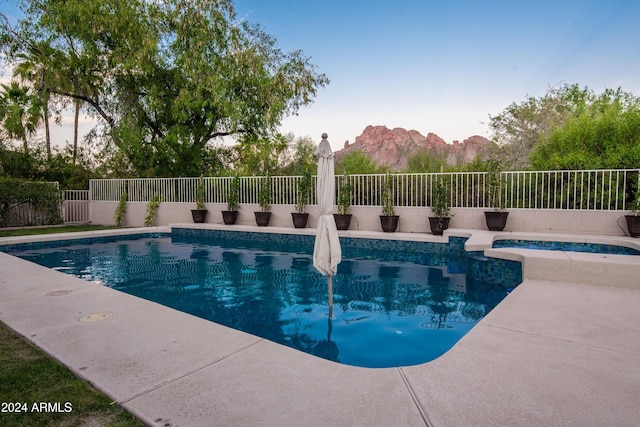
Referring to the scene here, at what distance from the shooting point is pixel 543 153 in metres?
13.3

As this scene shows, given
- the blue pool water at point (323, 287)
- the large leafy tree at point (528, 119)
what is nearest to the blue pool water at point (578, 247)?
the blue pool water at point (323, 287)

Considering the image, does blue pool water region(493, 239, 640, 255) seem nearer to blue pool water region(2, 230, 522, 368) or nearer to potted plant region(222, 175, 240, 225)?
blue pool water region(2, 230, 522, 368)

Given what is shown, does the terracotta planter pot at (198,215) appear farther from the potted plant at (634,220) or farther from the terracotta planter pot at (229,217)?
the potted plant at (634,220)

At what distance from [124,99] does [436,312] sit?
616 inches

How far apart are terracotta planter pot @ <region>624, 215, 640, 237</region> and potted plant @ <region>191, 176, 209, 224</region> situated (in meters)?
11.7

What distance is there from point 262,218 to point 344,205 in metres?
2.83

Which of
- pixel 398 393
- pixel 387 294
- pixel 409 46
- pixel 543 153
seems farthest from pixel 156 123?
pixel 398 393

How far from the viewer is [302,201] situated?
11.1 m

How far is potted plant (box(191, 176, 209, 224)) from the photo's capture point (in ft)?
42.3

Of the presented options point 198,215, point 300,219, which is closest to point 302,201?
point 300,219

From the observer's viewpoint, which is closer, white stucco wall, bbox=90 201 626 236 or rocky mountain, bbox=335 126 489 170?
white stucco wall, bbox=90 201 626 236

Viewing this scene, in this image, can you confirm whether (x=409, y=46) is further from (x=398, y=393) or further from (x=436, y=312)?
(x=398, y=393)

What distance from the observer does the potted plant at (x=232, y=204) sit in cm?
1231

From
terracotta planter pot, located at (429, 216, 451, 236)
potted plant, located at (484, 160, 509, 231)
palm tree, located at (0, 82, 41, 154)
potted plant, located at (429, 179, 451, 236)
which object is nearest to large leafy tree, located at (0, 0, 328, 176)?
palm tree, located at (0, 82, 41, 154)
